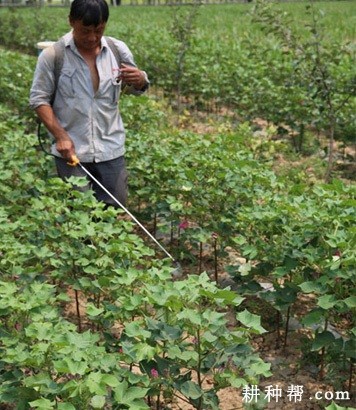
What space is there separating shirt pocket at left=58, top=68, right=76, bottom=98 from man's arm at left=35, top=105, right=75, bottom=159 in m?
0.14

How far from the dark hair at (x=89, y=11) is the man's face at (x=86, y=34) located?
0.03m

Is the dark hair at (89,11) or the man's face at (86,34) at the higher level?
the dark hair at (89,11)

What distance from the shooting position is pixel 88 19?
4398mm

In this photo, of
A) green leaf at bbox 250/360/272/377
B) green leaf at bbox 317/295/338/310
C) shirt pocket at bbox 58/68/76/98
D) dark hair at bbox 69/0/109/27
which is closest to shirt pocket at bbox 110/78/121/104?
shirt pocket at bbox 58/68/76/98

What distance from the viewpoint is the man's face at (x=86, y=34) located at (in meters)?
4.47

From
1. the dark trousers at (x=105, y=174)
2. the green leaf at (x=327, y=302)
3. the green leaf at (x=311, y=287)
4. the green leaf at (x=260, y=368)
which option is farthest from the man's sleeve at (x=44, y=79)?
the green leaf at (x=260, y=368)

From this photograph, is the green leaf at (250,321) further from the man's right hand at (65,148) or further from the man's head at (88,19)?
the man's head at (88,19)

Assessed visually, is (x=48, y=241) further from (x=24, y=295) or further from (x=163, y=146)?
(x=163, y=146)

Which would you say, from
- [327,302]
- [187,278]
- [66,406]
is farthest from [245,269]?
[66,406]

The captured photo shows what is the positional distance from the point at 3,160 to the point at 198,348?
2.96 metres

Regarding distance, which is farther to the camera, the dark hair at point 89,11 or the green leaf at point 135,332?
the dark hair at point 89,11

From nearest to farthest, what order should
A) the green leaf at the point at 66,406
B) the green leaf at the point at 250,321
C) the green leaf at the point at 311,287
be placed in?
the green leaf at the point at 66,406
the green leaf at the point at 250,321
the green leaf at the point at 311,287

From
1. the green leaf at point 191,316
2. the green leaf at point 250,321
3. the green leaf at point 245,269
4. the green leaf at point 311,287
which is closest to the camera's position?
the green leaf at point 191,316

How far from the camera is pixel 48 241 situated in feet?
14.4
